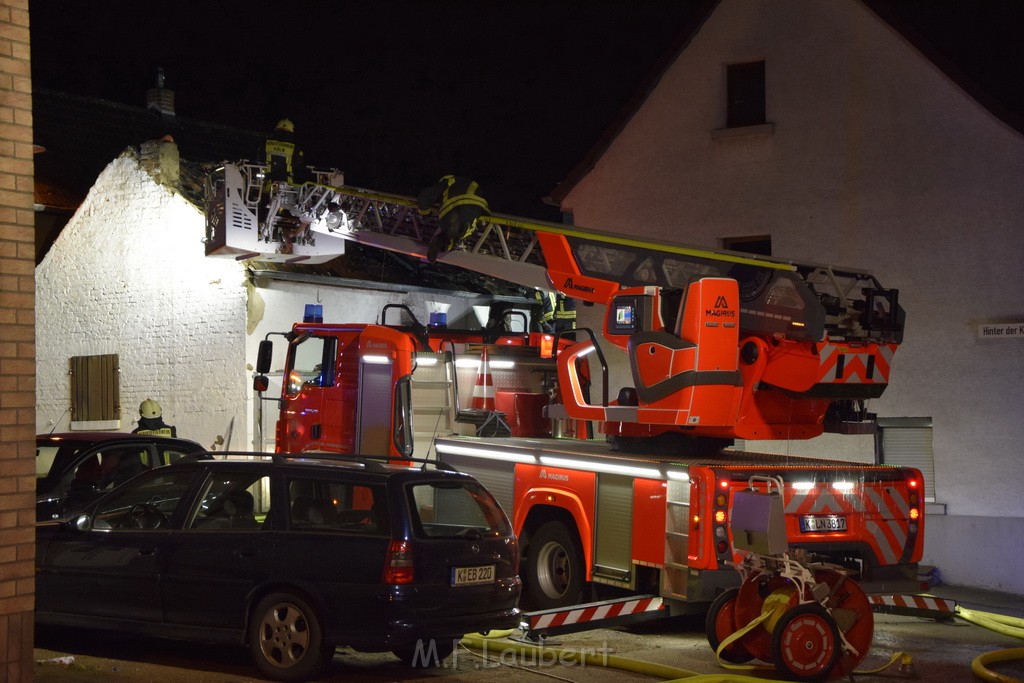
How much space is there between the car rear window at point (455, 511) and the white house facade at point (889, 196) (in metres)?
6.27

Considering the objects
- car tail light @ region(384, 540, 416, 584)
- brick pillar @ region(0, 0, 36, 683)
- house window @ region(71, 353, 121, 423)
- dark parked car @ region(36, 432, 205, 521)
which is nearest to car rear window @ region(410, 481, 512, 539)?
car tail light @ region(384, 540, 416, 584)

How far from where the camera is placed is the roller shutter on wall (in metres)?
12.7

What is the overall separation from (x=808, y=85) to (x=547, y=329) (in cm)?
507

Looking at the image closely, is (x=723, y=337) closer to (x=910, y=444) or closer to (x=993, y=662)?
(x=993, y=662)

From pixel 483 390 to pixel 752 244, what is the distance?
4125 millimetres

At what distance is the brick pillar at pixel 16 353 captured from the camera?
5.41 m

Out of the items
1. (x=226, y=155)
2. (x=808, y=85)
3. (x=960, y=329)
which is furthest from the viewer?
(x=226, y=155)

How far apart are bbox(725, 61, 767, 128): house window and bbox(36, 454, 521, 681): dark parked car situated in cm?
795

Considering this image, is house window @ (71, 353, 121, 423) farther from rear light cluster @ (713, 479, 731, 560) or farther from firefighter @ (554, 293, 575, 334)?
rear light cluster @ (713, 479, 731, 560)

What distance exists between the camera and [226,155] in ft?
87.8

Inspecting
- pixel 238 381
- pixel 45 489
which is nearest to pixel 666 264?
pixel 45 489

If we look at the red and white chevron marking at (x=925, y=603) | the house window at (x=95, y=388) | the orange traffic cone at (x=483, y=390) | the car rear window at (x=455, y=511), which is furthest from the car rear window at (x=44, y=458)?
the red and white chevron marking at (x=925, y=603)

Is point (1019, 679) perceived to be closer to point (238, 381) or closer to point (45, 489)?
point (45, 489)

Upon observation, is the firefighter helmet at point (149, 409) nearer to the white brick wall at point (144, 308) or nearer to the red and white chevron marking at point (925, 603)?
the white brick wall at point (144, 308)
